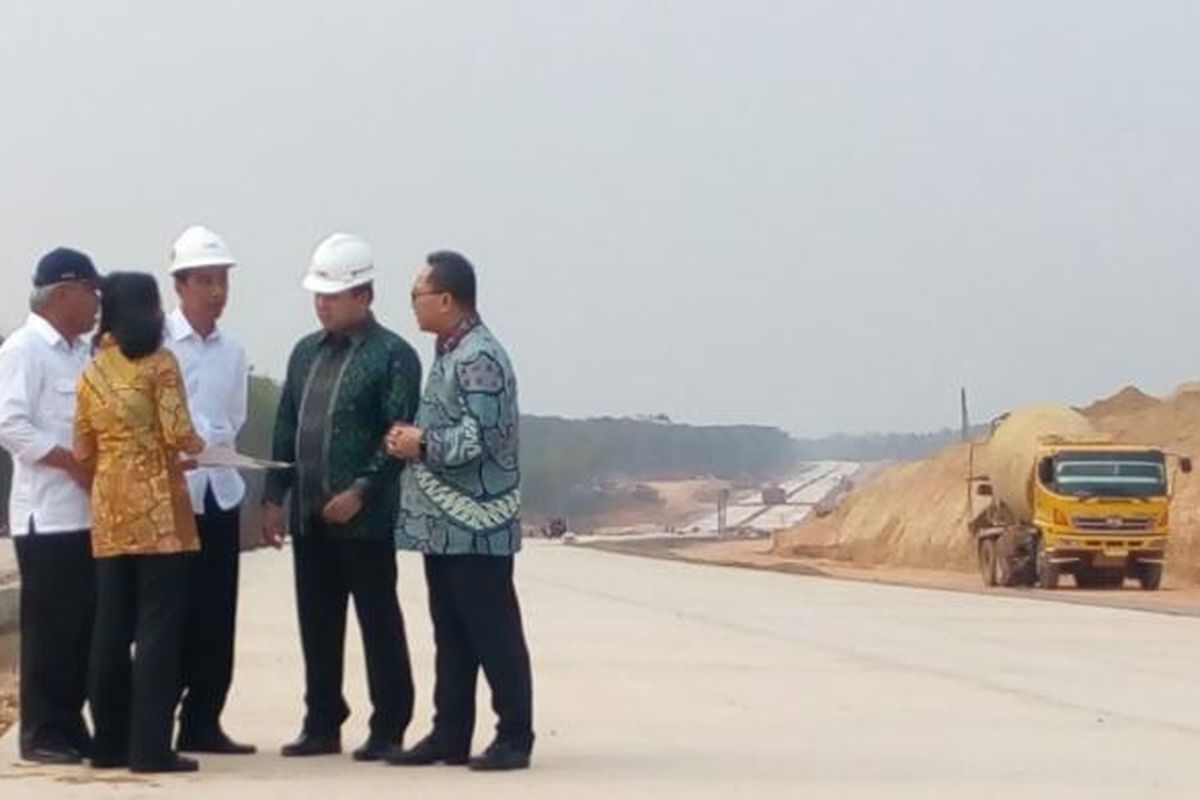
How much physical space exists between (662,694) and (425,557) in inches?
192

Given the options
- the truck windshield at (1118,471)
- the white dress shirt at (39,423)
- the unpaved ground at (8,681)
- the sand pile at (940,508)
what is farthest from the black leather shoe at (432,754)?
the sand pile at (940,508)

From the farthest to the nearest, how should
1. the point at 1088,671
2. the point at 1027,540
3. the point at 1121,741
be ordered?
the point at 1027,540 → the point at 1088,671 → the point at 1121,741

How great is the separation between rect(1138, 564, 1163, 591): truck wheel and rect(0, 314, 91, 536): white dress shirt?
116 feet

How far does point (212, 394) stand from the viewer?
1077cm

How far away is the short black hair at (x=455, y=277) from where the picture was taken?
1030 cm

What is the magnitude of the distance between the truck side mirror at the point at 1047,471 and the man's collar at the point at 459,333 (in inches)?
1366

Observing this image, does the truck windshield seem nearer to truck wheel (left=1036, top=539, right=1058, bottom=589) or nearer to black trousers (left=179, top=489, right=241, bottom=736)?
truck wheel (left=1036, top=539, right=1058, bottom=589)

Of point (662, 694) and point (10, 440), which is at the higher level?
point (10, 440)

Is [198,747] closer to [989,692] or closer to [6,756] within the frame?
[6,756]

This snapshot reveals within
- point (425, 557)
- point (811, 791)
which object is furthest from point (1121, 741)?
point (425, 557)

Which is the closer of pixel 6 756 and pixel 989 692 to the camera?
pixel 6 756

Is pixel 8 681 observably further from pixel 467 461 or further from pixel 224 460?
pixel 467 461

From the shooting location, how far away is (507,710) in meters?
10.2

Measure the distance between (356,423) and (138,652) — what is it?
1278 millimetres
